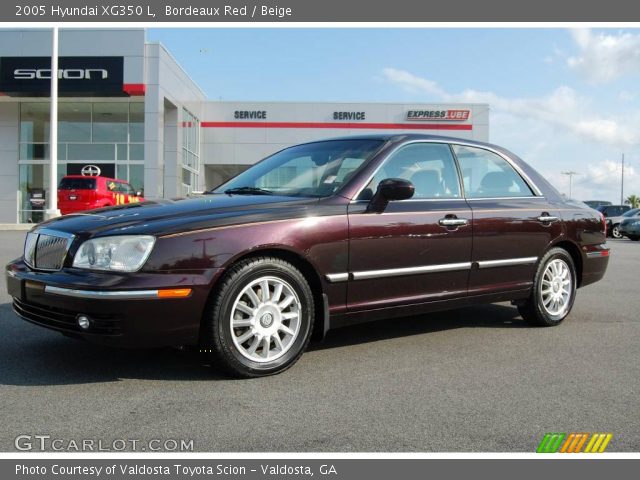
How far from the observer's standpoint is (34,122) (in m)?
28.7

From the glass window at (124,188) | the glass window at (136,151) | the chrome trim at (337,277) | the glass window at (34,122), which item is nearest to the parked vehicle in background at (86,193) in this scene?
the glass window at (124,188)

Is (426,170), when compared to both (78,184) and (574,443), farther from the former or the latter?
(78,184)

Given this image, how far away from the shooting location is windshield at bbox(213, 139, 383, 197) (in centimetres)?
441

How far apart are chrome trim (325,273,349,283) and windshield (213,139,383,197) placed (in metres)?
0.57

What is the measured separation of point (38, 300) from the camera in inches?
143

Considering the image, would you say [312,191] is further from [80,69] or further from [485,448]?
[80,69]

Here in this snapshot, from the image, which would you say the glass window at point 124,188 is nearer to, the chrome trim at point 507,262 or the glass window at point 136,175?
the glass window at point 136,175

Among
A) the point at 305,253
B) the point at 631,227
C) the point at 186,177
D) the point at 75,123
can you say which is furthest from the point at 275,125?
the point at 305,253

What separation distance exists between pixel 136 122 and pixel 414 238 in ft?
84.8

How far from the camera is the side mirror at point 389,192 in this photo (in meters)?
4.17

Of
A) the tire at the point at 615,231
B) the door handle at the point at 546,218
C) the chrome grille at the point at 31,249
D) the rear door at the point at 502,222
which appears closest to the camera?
the chrome grille at the point at 31,249

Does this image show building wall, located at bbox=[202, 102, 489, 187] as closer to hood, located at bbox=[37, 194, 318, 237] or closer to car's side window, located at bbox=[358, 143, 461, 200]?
car's side window, located at bbox=[358, 143, 461, 200]

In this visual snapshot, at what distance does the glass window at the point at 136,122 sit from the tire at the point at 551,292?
2493 centimetres

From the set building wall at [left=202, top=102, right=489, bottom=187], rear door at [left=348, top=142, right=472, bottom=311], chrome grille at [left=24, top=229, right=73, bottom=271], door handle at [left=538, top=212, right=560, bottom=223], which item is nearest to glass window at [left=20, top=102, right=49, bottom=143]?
building wall at [left=202, top=102, right=489, bottom=187]
